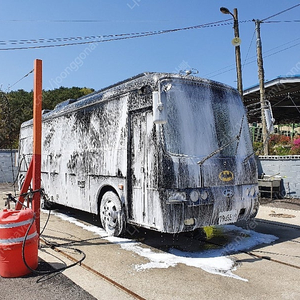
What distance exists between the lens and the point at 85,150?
25.0 ft

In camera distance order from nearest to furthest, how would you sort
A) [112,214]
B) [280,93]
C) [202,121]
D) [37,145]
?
[202,121], [37,145], [112,214], [280,93]

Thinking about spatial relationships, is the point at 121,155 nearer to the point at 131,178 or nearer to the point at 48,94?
the point at 131,178

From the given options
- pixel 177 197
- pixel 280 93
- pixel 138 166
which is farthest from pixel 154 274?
pixel 280 93

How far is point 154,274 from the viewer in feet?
15.2

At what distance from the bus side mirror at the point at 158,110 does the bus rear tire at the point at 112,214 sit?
2.10 metres

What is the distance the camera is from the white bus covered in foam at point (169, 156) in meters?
5.34

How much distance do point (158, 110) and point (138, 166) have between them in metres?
1.27

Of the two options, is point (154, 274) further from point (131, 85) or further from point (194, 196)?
point (131, 85)

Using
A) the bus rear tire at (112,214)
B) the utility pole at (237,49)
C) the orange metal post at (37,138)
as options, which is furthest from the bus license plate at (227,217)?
the utility pole at (237,49)

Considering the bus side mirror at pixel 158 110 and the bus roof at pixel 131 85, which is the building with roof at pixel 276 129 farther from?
the bus side mirror at pixel 158 110

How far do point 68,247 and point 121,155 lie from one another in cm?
194

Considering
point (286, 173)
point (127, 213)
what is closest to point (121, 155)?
point (127, 213)

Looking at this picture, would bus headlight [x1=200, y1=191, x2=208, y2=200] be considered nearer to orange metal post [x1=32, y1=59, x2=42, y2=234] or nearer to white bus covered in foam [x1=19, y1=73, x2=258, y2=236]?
white bus covered in foam [x1=19, y1=73, x2=258, y2=236]

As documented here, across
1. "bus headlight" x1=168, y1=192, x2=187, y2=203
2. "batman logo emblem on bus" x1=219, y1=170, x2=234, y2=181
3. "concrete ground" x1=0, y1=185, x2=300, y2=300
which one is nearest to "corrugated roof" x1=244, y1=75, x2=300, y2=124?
"batman logo emblem on bus" x1=219, y1=170, x2=234, y2=181
